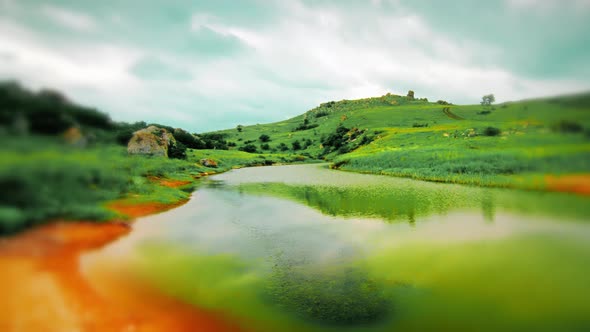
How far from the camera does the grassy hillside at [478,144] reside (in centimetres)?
658

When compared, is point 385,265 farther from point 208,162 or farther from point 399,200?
point 208,162

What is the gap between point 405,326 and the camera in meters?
8.20

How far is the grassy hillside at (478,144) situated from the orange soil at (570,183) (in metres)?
0.14

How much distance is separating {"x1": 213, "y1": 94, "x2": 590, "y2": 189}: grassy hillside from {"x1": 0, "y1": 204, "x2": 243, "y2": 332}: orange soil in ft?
28.8

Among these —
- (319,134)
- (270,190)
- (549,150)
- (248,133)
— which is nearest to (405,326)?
(549,150)

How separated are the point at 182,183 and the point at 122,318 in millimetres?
33246

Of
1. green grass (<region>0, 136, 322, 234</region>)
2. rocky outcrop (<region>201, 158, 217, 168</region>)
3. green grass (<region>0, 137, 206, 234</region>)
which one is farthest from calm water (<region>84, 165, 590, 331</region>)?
rocky outcrop (<region>201, 158, 217, 168</region>)

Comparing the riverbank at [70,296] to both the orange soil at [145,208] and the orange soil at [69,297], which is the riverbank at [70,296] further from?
the orange soil at [145,208]

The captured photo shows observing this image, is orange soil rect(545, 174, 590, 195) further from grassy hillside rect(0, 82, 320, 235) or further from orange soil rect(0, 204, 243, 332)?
grassy hillside rect(0, 82, 320, 235)

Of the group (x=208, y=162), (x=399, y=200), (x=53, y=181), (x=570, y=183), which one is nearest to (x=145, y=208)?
(x=53, y=181)

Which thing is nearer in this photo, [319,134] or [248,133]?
[319,134]

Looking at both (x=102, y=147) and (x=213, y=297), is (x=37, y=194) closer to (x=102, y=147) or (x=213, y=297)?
(x=102, y=147)

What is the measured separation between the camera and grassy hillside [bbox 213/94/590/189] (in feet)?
21.6

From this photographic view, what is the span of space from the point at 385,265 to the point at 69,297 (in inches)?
412
